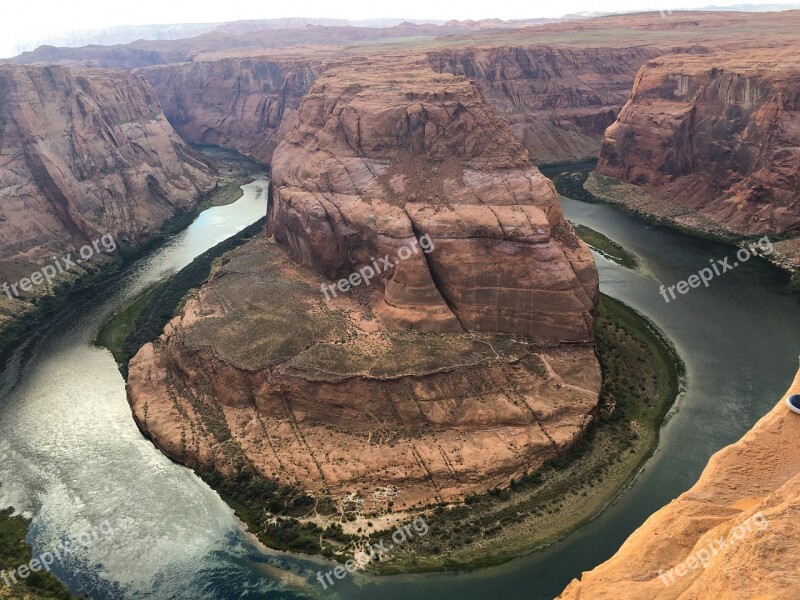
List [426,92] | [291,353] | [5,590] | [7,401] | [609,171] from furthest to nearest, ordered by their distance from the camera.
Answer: [609,171], [426,92], [7,401], [291,353], [5,590]

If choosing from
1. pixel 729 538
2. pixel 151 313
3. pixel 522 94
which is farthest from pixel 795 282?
pixel 522 94

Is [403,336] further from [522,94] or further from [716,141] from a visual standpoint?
[522,94]

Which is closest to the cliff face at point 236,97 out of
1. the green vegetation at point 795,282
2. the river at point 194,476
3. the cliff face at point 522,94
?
the cliff face at point 522,94

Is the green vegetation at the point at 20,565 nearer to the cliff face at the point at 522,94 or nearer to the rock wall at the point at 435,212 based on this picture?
the rock wall at the point at 435,212

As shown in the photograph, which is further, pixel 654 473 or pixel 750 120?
pixel 750 120

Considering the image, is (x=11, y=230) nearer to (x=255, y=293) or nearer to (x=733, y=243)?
(x=255, y=293)

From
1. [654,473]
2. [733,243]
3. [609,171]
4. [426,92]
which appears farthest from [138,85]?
[654,473]
